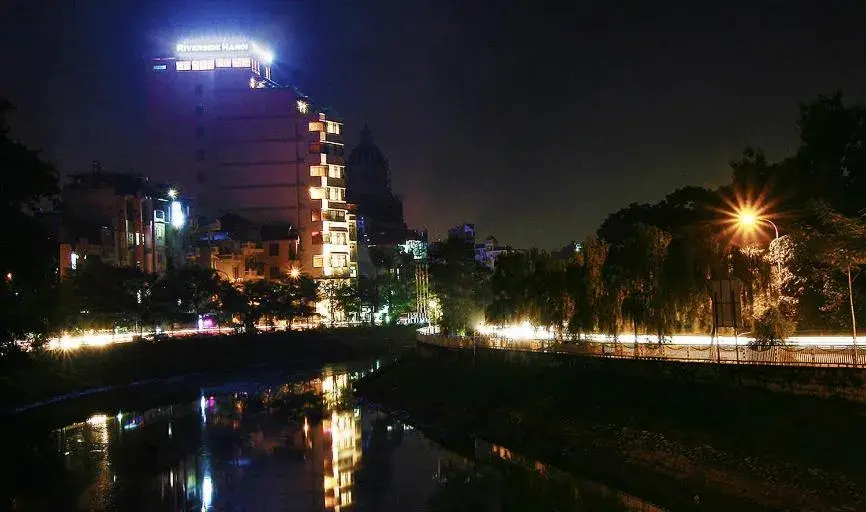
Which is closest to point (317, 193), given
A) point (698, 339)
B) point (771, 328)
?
point (698, 339)

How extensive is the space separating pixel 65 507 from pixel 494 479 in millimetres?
18188

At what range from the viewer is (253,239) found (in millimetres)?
148750

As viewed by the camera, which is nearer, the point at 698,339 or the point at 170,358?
the point at 698,339

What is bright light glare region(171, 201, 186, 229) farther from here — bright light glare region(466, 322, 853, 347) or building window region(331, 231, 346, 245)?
bright light glare region(466, 322, 853, 347)

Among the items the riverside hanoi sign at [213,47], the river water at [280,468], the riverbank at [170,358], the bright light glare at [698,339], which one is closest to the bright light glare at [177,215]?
the riverbank at [170,358]

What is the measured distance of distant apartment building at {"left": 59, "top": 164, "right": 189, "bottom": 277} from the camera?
11206cm

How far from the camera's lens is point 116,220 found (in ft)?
383

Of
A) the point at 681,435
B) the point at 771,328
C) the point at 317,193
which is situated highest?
the point at 317,193

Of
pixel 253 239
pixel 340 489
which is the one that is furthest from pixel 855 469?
pixel 253 239

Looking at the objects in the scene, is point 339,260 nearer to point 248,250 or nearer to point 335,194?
point 335,194

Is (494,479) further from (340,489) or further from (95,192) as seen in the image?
(95,192)

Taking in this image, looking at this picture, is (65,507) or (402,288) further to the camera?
(402,288)

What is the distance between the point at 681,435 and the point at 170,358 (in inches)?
2914

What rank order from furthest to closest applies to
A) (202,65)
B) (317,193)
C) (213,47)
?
(317,193) → (213,47) → (202,65)
